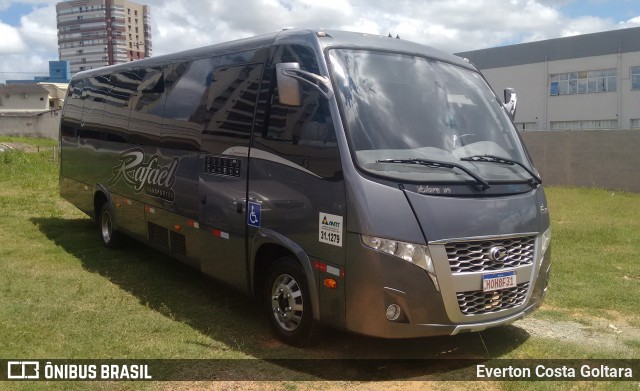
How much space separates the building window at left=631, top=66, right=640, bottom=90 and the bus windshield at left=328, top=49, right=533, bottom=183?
4229 centimetres

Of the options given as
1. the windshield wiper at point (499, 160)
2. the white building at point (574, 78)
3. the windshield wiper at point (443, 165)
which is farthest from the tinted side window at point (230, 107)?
the white building at point (574, 78)

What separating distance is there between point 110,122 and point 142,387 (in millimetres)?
5734

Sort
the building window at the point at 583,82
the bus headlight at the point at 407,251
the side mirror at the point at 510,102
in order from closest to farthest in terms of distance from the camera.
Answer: the bus headlight at the point at 407,251 < the side mirror at the point at 510,102 < the building window at the point at 583,82

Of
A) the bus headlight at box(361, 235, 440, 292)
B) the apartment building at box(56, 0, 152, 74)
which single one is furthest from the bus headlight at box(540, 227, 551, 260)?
the apartment building at box(56, 0, 152, 74)

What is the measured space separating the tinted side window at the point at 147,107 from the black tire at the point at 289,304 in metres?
3.12

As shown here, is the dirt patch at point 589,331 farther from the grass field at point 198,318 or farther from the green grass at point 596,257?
the green grass at point 596,257

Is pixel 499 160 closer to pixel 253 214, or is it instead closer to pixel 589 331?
pixel 589 331

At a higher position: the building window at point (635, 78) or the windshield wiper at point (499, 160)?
the building window at point (635, 78)

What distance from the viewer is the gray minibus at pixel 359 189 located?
4.83 meters

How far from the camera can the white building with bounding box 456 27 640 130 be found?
43.6 meters

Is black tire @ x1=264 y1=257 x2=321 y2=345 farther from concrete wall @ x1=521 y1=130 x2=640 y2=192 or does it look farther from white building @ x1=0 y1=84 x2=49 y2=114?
white building @ x1=0 y1=84 x2=49 y2=114

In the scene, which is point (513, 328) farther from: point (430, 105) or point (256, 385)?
point (256, 385)

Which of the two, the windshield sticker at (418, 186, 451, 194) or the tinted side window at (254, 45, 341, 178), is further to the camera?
the tinted side window at (254, 45, 341, 178)

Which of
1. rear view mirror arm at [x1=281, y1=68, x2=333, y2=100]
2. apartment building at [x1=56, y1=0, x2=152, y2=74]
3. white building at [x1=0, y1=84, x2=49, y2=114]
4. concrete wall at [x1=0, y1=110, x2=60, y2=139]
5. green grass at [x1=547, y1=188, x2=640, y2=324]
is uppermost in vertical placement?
apartment building at [x1=56, y1=0, x2=152, y2=74]
